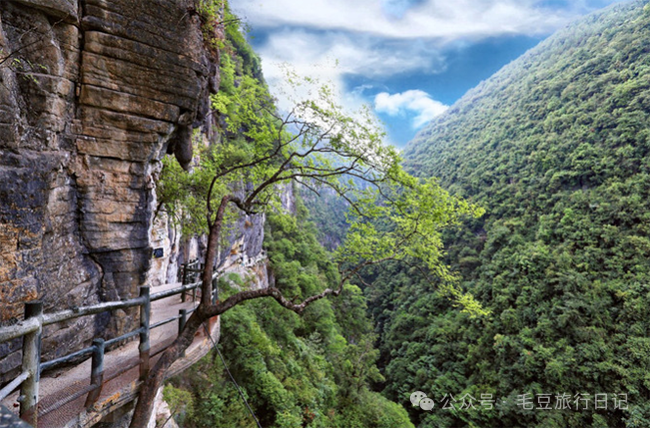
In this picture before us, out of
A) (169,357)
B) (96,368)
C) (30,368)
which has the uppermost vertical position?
(30,368)

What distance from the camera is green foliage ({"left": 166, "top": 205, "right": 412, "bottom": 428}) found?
28.4 ft

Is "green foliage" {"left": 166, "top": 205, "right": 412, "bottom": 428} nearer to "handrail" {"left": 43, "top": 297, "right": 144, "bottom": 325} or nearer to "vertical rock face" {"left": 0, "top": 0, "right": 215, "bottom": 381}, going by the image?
"vertical rock face" {"left": 0, "top": 0, "right": 215, "bottom": 381}

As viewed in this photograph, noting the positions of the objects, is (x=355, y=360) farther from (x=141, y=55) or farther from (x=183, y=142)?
(x=141, y=55)

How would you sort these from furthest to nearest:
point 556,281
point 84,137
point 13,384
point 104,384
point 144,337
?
point 556,281 < point 84,137 < point 144,337 < point 104,384 < point 13,384

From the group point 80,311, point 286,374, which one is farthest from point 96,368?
point 286,374

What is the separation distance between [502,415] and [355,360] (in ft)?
39.9

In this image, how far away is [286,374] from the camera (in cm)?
1212

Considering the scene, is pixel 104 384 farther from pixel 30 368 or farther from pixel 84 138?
pixel 84 138

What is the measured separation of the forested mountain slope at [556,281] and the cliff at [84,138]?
86.8ft

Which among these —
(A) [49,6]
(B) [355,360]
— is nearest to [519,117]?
(B) [355,360]

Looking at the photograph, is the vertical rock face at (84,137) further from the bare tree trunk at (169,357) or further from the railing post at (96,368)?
the bare tree trunk at (169,357)

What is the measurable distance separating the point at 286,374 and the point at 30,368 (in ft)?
38.1

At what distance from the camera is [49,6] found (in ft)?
11.5

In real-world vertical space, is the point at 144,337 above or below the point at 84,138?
below
